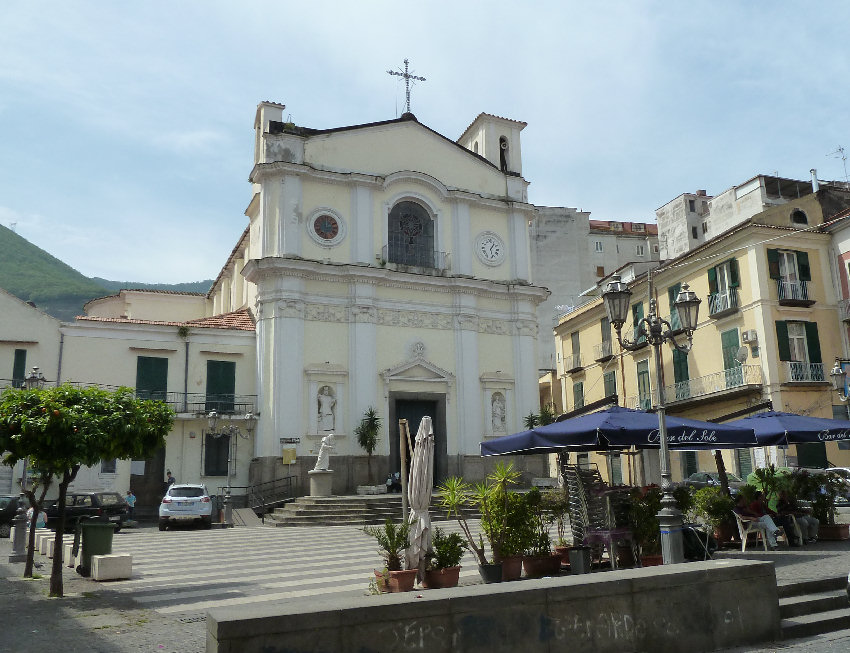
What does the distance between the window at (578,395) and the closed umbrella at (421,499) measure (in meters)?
28.2

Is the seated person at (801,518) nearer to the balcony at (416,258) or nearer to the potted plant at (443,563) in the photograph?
the potted plant at (443,563)

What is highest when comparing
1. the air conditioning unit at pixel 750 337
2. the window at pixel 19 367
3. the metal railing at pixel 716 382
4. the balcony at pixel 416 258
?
the balcony at pixel 416 258

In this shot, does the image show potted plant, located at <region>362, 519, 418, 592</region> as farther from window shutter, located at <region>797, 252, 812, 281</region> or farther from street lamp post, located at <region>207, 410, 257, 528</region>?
window shutter, located at <region>797, 252, 812, 281</region>

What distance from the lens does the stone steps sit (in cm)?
782

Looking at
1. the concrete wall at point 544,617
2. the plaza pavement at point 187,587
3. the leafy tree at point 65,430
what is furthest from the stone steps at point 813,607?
the leafy tree at point 65,430

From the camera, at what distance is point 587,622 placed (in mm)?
6504

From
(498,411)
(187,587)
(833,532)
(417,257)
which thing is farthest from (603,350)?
(187,587)

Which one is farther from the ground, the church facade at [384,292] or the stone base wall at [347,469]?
the church facade at [384,292]

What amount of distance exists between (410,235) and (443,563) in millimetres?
22034

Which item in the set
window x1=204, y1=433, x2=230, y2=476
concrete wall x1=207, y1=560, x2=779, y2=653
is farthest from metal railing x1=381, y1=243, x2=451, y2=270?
concrete wall x1=207, y1=560, x2=779, y2=653

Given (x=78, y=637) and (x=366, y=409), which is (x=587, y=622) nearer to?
(x=78, y=637)

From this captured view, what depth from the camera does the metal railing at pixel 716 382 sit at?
26.8m

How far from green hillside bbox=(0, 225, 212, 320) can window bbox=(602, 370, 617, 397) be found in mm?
97604

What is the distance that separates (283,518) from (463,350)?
33.6ft
